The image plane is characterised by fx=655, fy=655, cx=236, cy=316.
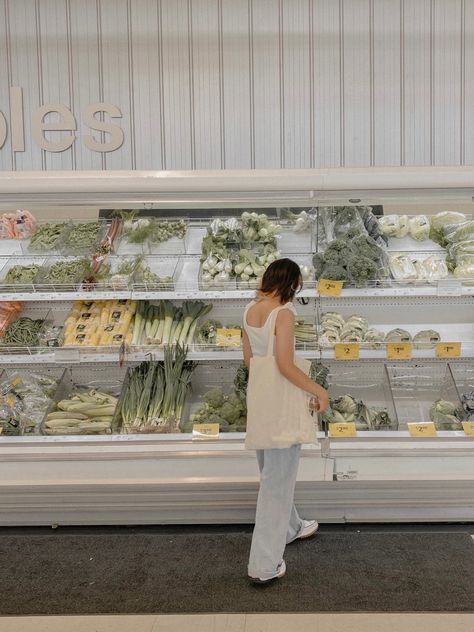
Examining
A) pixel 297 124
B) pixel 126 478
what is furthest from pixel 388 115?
pixel 126 478

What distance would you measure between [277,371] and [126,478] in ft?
3.40

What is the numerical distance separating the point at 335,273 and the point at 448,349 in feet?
2.38

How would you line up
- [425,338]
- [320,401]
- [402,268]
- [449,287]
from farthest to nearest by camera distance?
[425,338], [402,268], [449,287], [320,401]

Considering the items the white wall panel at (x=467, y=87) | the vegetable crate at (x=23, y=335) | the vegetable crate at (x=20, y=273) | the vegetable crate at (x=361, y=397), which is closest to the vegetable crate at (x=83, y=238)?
the vegetable crate at (x=20, y=273)

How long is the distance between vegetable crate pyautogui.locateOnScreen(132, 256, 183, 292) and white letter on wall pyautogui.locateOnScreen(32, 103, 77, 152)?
149 centimetres

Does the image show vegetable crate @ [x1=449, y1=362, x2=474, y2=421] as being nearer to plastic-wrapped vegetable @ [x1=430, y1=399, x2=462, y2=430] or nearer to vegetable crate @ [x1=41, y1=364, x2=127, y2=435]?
plastic-wrapped vegetable @ [x1=430, y1=399, x2=462, y2=430]

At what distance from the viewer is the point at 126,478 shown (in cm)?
327

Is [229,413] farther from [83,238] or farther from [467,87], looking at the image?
[467,87]

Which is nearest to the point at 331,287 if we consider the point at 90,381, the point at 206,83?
the point at 90,381

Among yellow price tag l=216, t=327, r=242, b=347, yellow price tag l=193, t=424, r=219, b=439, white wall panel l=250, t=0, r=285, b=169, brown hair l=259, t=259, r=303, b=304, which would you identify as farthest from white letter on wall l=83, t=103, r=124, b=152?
brown hair l=259, t=259, r=303, b=304

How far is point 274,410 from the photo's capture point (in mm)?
2834

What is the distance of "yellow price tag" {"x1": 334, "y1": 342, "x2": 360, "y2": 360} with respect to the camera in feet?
11.3

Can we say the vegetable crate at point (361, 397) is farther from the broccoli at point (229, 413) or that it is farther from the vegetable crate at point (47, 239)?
the vegetable crate at point (47, 239)

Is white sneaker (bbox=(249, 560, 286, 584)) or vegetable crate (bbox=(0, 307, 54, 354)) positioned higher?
vegetable crate (bbox=(0, 307, 54, 354))
